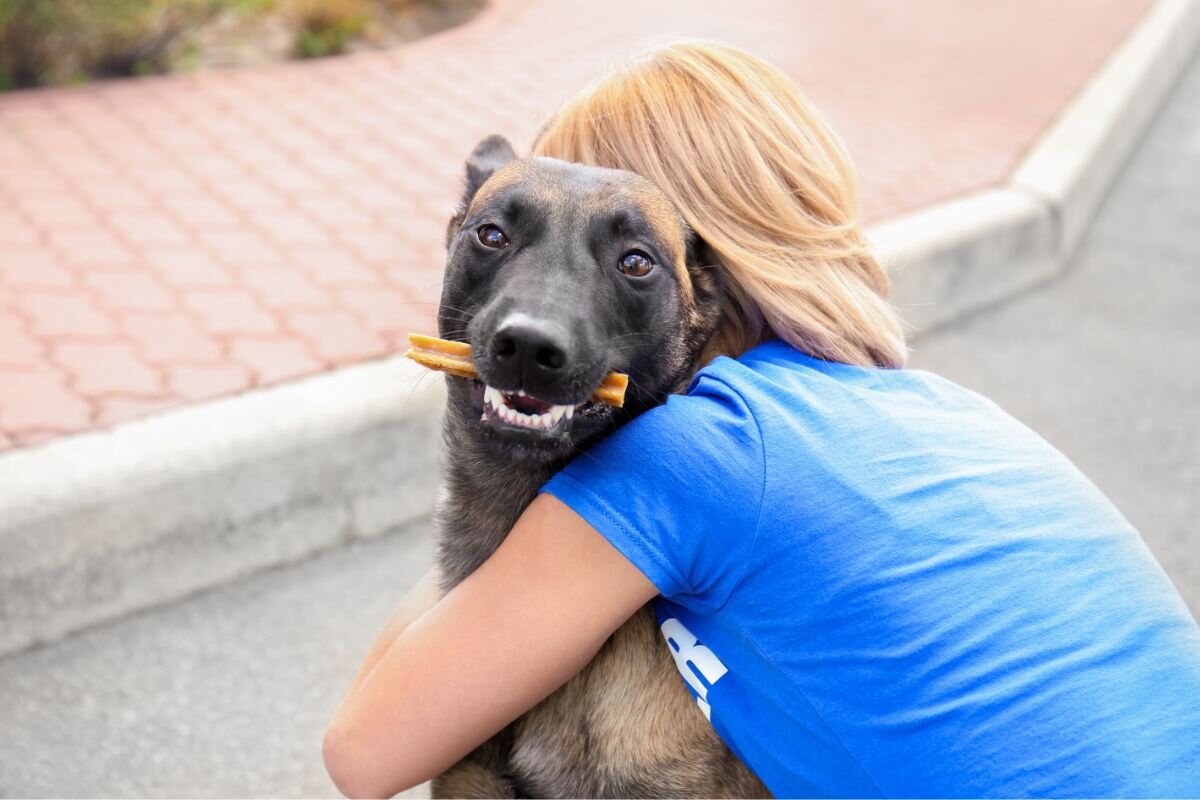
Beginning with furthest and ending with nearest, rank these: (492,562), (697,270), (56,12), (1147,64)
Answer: (1147,64) < (56,12) < (697,270) < (492,562)

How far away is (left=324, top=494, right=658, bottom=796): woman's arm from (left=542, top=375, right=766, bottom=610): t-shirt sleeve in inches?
2.1

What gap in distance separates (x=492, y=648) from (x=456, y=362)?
485mm

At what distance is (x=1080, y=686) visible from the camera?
70.1 inches

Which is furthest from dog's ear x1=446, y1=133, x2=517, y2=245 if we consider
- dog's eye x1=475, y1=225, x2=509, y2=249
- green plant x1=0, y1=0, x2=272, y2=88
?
green plant x1=0, y1=0, x2=272, y2=88

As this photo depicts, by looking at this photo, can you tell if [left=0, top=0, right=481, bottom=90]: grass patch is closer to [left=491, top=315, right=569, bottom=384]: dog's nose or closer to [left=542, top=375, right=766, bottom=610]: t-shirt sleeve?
[left=491, top=315, right=569, bottom=384]: dog's nose

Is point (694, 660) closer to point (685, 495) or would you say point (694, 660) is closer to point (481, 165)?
point (685, 495)

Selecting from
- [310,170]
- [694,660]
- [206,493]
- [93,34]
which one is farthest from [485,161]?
[93,34]

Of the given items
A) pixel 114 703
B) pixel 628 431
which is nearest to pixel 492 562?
pixel 628 431

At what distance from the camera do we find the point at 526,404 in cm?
214

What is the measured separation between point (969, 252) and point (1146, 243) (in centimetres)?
198

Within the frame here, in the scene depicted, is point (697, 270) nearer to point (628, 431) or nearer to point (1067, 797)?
point (628, 431)

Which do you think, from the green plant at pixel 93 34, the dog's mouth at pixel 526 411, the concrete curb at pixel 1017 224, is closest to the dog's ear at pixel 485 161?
the dog's mouth at pixel 526 411

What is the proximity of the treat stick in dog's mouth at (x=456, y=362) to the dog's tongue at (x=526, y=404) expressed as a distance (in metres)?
0.08

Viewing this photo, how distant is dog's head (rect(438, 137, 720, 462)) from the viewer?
6.59 feet
